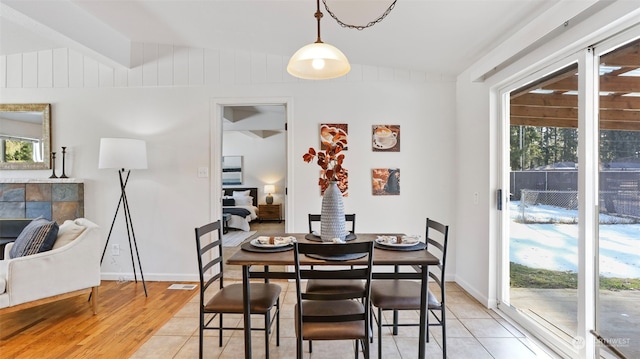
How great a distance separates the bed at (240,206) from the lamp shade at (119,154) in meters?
3.73

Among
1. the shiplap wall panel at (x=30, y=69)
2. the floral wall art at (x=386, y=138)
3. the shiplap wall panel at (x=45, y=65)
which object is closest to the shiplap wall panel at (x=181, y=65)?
the shiplap wall panel at (x=45, y=65)

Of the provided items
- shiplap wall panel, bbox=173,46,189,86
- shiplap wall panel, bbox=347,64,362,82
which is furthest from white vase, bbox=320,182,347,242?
shiplap wall panel, bbox=173,46,189,86

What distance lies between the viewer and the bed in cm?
686

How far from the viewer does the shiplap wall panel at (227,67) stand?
360 cm

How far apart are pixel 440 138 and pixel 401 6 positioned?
1.70 meters

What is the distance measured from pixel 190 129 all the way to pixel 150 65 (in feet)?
2.90

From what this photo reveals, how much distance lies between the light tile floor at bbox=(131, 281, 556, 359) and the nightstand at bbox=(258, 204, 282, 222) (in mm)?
5536

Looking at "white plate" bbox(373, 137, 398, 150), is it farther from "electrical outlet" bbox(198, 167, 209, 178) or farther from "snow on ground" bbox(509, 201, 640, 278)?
"electrical outlet" bbox(198, 167, 209, 178)

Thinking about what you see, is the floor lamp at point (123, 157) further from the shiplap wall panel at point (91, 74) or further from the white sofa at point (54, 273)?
the shiplap wall panel at point (91, 74)

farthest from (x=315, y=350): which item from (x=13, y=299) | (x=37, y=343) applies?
(x=13, y=299)

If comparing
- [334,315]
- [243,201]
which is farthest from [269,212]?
[334,315]

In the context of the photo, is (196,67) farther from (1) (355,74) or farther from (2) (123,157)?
(1) (355,74)

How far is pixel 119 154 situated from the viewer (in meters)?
3.14

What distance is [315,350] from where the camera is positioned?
7.13 ft
